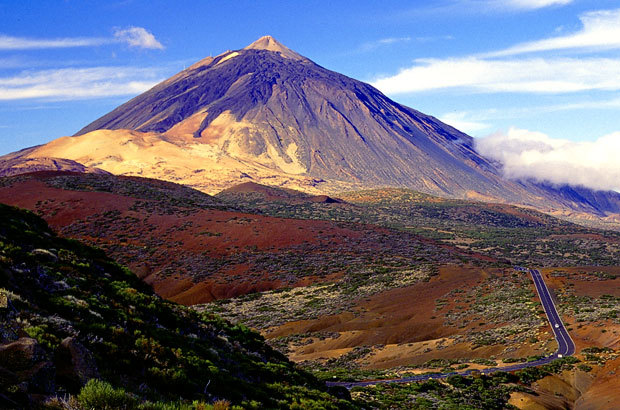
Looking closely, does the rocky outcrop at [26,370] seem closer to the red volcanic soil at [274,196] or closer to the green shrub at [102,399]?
the green shrub at [102,399]

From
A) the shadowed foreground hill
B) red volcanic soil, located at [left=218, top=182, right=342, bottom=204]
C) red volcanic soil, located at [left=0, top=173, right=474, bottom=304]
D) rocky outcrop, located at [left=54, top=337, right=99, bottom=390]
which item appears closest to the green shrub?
the shadowed foreground hill

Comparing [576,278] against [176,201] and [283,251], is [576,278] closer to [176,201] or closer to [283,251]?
[283,251]

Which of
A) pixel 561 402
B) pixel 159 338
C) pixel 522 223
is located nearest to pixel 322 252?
pixel 561 402

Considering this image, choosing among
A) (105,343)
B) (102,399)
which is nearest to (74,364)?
(102,399)

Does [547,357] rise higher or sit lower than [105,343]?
lower

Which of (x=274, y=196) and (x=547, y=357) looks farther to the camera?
(x=274, y=196)

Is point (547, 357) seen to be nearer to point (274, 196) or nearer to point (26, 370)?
point (26, 370)
